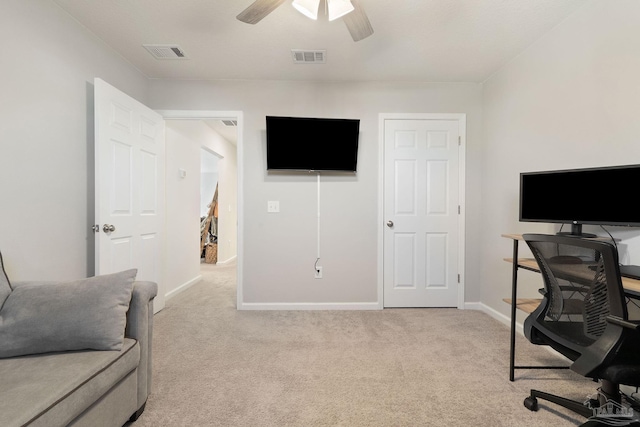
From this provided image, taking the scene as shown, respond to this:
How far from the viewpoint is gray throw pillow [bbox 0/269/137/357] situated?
1.21 metres

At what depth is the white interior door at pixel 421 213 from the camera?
3.12m

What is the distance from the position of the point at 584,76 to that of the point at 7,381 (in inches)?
139

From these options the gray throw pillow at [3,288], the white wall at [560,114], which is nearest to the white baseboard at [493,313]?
the white wall at [560,114]

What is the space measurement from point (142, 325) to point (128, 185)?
1.57 meters

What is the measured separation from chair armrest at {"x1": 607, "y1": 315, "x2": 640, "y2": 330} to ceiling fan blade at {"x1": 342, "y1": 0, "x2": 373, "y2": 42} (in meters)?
1.95

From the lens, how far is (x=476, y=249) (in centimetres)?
311

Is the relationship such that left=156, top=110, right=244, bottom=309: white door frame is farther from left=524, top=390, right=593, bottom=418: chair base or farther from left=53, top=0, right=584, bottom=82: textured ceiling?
left=524, top=390, right=593, bottom=418: chair base

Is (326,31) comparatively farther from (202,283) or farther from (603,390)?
(202,283)

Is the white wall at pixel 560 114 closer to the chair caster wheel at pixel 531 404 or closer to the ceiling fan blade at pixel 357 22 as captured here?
the chair caster wheel at pixel 531 404

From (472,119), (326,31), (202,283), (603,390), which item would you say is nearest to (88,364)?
(603,390)

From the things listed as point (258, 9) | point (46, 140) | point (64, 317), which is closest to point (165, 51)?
point (46, 140)

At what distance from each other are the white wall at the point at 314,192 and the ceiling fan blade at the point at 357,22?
1186 mm

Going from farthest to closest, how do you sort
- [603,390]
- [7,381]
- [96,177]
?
[96,177] < [603,390] < [7,381]

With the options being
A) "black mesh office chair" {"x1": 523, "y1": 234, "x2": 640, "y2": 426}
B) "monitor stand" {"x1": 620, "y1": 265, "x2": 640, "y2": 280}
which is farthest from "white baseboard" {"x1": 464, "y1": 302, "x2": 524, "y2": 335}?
"monitor stand" {"x1": 620, "y1": 265, "x2": 640, "y2": 280}
